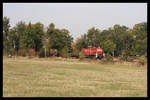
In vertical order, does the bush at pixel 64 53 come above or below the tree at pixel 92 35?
below

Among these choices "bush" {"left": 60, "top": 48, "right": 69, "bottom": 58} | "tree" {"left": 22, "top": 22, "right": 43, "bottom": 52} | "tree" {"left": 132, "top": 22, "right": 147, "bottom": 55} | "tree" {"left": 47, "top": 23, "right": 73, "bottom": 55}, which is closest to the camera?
"tree" {"left": 132, "top": 22, "right": 147, "bottom": 55}

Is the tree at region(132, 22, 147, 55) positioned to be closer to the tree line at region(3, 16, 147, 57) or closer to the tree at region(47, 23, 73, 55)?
the tree line at region(3, 16, 147, 57)

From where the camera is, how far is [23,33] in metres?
59.1

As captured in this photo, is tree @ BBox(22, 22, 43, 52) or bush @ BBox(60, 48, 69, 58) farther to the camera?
tree @ BBox(22, 22, 43, 52)

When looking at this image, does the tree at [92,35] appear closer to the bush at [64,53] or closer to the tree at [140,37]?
the tree at [140,37]

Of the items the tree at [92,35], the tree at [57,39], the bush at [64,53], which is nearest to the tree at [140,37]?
the tree at [92,35]

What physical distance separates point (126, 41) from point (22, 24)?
34.5 metres

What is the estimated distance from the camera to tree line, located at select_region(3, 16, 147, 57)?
53469 millimetres

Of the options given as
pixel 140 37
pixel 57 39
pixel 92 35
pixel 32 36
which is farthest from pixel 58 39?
pixel 140 37

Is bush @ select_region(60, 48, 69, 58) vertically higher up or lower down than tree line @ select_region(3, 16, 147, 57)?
lower down

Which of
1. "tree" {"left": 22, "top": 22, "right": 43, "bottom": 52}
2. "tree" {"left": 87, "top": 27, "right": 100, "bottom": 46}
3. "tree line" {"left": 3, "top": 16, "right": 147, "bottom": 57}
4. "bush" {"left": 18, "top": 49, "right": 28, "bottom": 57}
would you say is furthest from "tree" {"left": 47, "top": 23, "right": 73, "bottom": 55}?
"tree" {"left": 87, "top": 27, "right": 100, "bottom": 46}

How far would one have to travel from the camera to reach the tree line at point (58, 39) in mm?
53469

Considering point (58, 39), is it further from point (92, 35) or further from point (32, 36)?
point (92, 35)

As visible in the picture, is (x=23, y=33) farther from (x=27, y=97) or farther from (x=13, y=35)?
(x=27, y=97)
